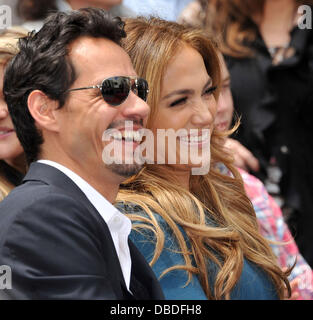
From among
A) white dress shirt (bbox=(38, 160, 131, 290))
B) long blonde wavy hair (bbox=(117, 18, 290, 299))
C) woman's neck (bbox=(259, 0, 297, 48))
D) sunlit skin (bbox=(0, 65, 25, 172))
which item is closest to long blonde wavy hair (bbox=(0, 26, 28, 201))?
sunlit skin (bbox=(0, 65, 25, 172))

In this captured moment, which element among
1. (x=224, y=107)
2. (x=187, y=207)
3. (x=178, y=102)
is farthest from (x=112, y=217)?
(x=224, y=107)

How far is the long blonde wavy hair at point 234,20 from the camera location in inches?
139

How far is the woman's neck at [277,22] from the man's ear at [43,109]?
83.5 inches

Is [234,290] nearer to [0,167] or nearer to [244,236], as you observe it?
[244,236]

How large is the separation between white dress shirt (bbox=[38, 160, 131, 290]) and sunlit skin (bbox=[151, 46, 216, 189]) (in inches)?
20.8

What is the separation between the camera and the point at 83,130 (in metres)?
1.72

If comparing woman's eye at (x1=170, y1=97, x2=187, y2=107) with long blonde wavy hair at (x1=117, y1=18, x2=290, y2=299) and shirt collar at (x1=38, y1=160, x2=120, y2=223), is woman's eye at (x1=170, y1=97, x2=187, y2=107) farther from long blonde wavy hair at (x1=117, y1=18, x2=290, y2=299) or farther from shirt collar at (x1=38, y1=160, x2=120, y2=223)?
shirt collar at (x1=38, y1=160, x2=120, y2=223)

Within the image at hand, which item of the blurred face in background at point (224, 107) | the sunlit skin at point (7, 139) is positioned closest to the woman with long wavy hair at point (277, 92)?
the blurred face in background at point (224, 107)

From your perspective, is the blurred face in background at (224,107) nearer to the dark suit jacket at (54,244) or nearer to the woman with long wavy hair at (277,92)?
the woman with long wavy hair at (277,92)

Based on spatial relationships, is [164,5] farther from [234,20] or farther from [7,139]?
[7,139]


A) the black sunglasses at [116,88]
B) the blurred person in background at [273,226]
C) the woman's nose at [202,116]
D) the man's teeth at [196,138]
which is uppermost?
the black sunglasses at [116,88]

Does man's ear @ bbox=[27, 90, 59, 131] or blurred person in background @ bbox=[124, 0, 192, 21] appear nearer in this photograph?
man's ear @ bbox=[27, 90, 59, 131]

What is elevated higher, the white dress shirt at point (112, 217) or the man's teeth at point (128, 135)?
the man's teeth at point (128, 135)

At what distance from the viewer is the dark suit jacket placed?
Answer: 4.71 ft
